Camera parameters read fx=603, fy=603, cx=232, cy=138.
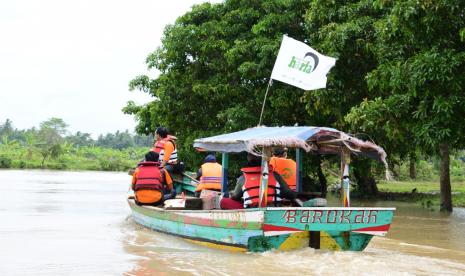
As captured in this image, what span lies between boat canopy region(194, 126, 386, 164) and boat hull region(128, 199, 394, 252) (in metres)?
0.87

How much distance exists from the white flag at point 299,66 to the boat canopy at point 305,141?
1.29 metres

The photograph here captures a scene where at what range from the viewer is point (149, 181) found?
11.3 metres

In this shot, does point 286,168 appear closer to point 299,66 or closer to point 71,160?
point 299,66

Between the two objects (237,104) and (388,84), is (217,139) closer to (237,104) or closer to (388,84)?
(388,84)

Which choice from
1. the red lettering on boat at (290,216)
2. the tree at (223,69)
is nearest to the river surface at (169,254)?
the red lettering on boat at (290,216)

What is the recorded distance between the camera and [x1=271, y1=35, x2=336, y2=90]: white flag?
33.6 feet

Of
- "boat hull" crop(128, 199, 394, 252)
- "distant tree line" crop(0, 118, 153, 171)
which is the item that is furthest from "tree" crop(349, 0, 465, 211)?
"distant tree line" crop(0, 118, 153, 171)

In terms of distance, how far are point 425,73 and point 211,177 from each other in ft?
14.1

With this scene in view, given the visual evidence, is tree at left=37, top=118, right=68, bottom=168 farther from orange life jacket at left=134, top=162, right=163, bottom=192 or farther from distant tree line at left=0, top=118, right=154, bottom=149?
orange life jacket at left=134, top=162, right=163, bottom=192

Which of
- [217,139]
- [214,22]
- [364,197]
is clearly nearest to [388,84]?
[217,139]

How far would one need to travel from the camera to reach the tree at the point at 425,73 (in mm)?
10594

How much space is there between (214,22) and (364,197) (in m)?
9.14

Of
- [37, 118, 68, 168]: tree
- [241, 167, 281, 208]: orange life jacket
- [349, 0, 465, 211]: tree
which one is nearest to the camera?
[241, 167, 281, 208]: orange life jacket

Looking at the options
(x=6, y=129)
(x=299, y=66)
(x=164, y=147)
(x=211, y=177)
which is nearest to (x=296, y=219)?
(x=299, y=66)
